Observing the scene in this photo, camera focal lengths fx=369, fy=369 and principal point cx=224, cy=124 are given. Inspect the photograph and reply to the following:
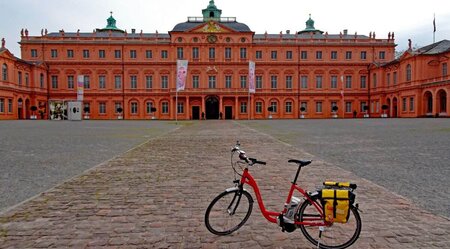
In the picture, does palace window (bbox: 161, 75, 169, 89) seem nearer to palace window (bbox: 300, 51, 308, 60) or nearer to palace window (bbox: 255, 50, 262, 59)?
palace window (bbox: 255, 50, 262, 59)

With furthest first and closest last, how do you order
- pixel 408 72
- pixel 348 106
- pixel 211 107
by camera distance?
pixel 348 106, pixel 211 107, pixel 408 72

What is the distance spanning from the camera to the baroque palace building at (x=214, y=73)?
6438 cm

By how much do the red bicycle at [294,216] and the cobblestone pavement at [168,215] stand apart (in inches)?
5.6

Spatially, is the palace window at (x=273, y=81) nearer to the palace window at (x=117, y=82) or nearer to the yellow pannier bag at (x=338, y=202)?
the palace window at (x=117, y=82)

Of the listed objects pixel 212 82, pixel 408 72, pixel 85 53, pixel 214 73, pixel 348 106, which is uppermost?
pixel 85 53

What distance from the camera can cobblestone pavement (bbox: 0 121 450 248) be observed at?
13.8 ft

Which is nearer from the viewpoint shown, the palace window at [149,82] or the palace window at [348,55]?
the palace window at [149,82]

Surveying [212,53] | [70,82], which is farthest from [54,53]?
[212,53]

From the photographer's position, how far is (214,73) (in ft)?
215

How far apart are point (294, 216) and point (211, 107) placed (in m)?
62.0

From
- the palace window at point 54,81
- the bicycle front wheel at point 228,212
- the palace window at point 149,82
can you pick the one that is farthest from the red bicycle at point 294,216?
the palace window at point 54,81

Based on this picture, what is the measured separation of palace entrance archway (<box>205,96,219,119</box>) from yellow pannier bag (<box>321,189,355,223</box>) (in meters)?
61.7

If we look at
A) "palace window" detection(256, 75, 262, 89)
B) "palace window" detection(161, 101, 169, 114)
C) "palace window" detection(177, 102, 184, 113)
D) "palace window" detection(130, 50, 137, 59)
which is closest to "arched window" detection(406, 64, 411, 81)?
"palace window" detection(256, 75, 262, 89)

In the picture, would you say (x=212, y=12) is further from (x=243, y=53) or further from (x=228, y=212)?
(x=228, y=212)
